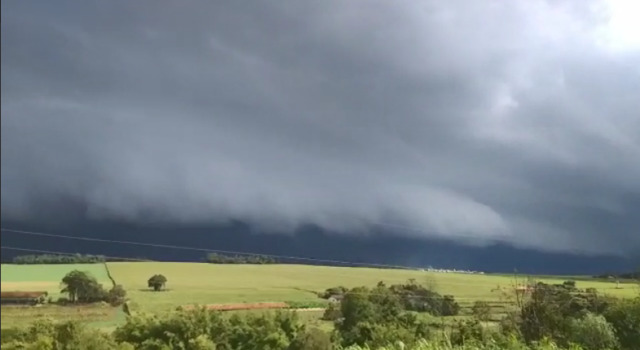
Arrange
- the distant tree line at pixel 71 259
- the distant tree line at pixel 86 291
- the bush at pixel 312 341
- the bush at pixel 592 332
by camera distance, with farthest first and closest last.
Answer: the bush at pixel 312 341, the distant tree line at pixel 86 291, the bush at pixel 592 332, the distant tree line at pixel 71 259

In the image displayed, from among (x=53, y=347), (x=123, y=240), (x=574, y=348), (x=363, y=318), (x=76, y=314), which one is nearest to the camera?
(x=574, y=348)

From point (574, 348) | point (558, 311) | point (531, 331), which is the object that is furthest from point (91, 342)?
point (574, 348)

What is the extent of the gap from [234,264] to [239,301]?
2093mm

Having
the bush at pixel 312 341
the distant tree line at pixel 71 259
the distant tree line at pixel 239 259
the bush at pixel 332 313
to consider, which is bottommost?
the bush at pixel 312 341

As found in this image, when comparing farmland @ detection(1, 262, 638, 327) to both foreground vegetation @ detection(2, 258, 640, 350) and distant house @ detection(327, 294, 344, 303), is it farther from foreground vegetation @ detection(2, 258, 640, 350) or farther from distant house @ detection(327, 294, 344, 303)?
distant house @ detection(327, 294, 344, 303)

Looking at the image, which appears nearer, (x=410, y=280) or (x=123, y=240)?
(x=123, y=240)

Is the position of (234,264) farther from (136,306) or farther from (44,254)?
(44,254)

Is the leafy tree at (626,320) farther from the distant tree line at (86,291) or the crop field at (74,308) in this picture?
the distant tree line at (86,291)

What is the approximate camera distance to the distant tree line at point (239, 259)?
37812 mm

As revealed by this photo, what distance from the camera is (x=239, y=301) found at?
40.0 metres

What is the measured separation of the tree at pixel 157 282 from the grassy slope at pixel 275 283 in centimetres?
26

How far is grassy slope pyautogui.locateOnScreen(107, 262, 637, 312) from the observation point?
37041 millimetres

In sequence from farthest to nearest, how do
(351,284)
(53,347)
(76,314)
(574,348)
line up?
(351,284) < (76,314) < (53,347) < (574,348)

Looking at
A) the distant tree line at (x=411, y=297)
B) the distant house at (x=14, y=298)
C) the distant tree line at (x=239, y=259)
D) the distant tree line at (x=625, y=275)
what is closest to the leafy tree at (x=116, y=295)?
the distant tree line at (x=239, y=259)
